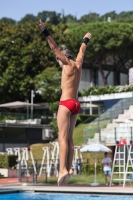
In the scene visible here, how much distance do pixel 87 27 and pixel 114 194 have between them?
4542 centimetres

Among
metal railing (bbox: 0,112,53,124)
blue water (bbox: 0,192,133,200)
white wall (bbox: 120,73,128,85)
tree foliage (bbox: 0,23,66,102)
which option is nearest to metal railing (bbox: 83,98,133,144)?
metal railing (bbox: 0,112,53,124)

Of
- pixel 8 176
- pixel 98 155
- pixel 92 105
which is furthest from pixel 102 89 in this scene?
pixel 8 176

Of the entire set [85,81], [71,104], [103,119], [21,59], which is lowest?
[71,104]

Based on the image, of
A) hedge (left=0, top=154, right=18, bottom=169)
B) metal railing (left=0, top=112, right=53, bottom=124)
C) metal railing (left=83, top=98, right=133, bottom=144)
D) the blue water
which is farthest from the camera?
metal railing (left=0, top=112, right=53, bottom=124)

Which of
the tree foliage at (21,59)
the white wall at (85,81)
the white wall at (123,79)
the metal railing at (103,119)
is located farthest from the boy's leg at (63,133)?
the white wall at (123,79)

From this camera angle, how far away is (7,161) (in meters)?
30.8

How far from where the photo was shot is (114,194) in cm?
1830

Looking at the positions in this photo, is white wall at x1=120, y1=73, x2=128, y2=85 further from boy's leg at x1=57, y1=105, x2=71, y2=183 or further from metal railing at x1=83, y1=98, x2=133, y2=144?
boy's leg at x1=57, y1=105, x2=71, y2=183

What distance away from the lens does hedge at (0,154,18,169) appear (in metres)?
30.8

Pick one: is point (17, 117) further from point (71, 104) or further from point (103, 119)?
point (71, 104)

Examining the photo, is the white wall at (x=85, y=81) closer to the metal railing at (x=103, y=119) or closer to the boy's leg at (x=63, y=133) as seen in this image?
the metal railing at (x=103, y=119)

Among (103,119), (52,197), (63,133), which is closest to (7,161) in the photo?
(103,119)

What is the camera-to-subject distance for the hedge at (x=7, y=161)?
30781 millimetres

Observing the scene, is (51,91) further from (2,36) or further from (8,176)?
(8,176)
